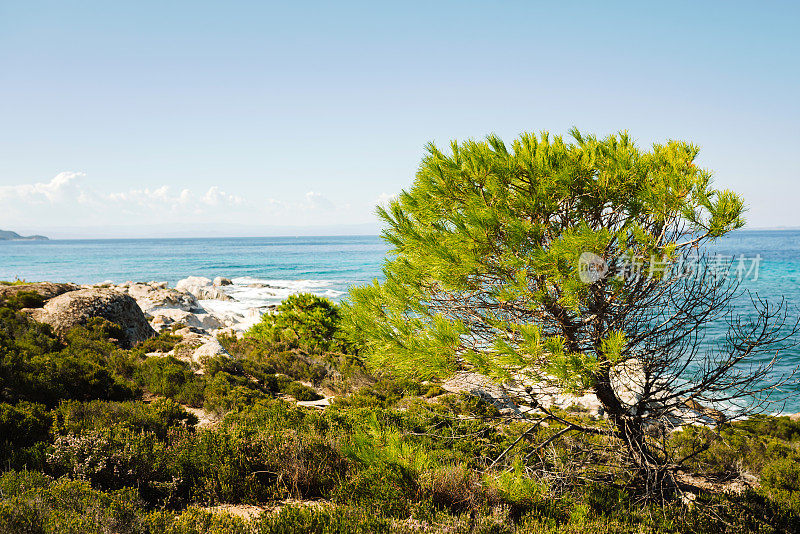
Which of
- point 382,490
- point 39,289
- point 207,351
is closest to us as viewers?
point 382,490

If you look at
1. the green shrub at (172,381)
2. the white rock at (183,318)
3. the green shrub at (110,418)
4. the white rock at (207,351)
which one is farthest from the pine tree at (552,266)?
the white rock at (183,318)

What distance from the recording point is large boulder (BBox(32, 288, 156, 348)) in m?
12.1

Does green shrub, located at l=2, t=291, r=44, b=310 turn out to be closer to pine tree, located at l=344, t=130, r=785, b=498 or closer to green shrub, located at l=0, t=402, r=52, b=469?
green shrub, located at l=0, t=402, r=52, b=469

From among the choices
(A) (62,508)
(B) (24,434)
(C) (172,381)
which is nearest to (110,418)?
(B) (24,434)

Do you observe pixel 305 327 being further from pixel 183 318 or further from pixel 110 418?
pixel 110 418

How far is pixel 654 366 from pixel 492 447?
2.98 metres

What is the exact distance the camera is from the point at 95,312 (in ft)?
42.1

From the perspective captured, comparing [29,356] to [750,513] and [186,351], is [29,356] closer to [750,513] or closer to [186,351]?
[186,351]

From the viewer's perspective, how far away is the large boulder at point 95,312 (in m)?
12.1

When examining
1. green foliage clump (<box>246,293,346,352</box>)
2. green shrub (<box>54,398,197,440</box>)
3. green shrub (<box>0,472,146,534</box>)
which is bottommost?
green foliage clump (<box>246,293,346,352</box>)

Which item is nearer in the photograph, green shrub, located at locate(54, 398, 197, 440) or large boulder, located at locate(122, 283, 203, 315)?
green shrub, located at locate(54, 398, 197, 440)

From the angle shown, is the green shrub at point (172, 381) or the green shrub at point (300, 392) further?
the green shrub at point (300, 392)

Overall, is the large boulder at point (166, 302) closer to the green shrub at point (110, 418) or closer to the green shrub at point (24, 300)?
the green shrub at point (24, 300)

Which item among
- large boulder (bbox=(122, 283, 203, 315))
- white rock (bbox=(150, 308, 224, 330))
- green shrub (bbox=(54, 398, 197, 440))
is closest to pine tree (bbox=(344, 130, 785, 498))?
green shrub (bbox=(54, 398, 197, 440))
